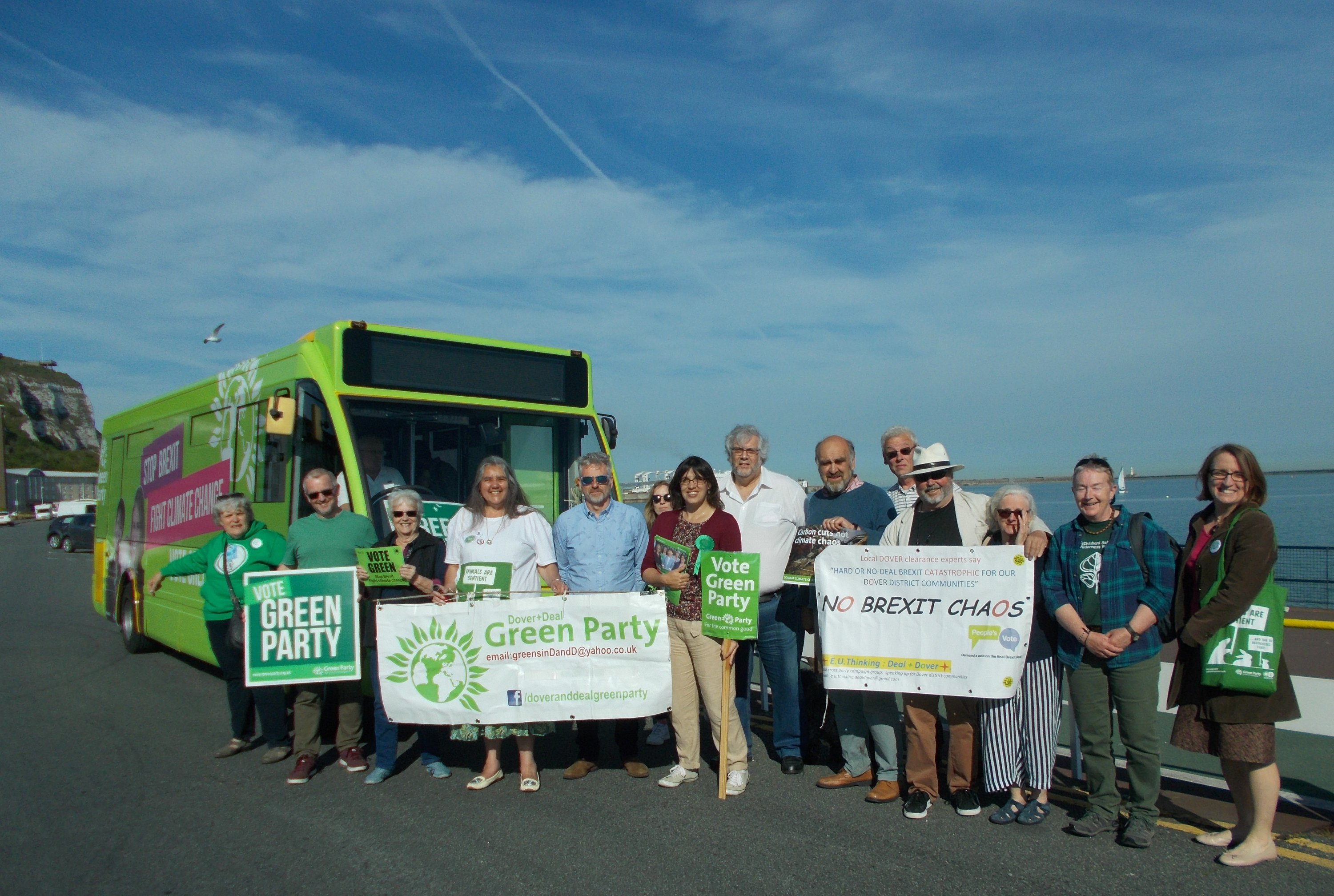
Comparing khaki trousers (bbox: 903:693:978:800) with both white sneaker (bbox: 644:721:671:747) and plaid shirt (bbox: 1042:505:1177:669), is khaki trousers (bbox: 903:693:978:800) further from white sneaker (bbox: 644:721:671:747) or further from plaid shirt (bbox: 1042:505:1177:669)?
white sneaker (bbox: 644:721:671:747)

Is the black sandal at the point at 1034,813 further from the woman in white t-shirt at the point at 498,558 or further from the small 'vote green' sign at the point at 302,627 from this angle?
the small 'vote green' sign at the point at 302,627

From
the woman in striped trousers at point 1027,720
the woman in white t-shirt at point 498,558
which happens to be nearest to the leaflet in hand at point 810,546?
the woman in striped trousers at point 1027,720

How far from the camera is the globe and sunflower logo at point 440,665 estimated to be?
17.9 feet

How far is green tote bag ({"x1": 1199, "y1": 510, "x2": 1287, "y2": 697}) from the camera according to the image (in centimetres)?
415

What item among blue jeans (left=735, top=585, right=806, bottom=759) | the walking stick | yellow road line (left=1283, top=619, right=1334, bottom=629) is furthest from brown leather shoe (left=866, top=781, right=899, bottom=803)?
yellow road line (left=1283, top=619, right=1334, bottom=629)

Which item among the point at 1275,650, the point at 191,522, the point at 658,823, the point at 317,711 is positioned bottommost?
the point at 658,823

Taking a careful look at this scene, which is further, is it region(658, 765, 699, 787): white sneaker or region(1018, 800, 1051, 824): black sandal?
region(658, 765, 699, 787): white sneaker

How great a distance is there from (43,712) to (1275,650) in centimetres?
901

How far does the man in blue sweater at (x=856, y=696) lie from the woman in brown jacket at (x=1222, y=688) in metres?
1.50

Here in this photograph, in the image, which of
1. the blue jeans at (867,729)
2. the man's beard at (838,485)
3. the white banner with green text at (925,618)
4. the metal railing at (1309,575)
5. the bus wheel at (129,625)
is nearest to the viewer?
the white banner with green text at (925,618)

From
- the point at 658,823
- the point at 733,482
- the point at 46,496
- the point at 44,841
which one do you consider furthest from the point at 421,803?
the point at 46,496

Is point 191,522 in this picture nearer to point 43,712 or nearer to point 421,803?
point 43,712

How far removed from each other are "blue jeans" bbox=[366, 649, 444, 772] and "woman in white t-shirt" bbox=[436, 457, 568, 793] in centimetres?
42

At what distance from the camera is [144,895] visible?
13.4 ft
